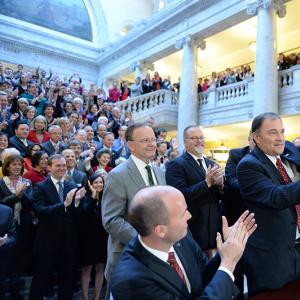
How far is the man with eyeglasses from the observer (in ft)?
7.71

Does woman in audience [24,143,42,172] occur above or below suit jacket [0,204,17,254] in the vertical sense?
above

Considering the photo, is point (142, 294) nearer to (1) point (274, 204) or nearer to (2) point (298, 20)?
(1) point (274, 204)

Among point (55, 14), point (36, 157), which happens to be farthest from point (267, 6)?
point (55, 14)

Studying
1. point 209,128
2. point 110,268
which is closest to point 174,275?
point 110,268

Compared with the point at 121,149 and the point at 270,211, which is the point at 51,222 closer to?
the point at 270,211

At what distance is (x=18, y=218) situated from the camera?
138 inches

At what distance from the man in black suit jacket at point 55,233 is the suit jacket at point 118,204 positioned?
2.50 ft

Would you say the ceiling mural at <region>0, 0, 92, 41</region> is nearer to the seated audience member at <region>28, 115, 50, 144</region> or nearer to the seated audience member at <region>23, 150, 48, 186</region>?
the seated audience member at <region>28, 115, 50, 144</region>

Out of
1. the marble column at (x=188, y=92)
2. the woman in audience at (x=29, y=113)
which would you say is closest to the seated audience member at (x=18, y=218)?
the woman in audience at (x=29, y=113)

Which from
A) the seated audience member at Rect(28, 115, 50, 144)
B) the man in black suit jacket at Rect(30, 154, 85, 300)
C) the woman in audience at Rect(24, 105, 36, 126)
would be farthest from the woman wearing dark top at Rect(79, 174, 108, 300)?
the woman in audience at Rect(24, 105, 36, 126)

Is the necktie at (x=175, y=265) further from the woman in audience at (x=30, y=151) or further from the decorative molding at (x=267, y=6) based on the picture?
the decorative molding at (x=267, y=6)

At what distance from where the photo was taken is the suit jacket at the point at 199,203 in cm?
304

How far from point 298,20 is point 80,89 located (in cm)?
916

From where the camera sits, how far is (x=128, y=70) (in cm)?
1823
